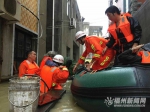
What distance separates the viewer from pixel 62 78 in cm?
412

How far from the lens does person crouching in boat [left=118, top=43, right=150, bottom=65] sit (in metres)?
2.67

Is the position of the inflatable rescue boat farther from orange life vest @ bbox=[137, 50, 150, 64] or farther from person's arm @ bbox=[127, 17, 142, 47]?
person's arm @ bbox=[127, 17, 142, 47]

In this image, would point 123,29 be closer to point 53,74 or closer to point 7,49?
point 53,74

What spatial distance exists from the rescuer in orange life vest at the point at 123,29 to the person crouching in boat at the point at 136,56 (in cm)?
20

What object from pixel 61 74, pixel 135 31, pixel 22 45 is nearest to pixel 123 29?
pixel 135 31

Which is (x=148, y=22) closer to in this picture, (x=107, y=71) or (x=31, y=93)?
(x=107, y=71)

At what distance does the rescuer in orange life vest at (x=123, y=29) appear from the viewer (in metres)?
3.09

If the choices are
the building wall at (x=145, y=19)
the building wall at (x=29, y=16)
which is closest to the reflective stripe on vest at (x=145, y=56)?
the building wall at (x=145, y=19)

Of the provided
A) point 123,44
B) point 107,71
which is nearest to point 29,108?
point 107,71

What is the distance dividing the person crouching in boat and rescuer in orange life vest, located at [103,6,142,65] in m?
0.20

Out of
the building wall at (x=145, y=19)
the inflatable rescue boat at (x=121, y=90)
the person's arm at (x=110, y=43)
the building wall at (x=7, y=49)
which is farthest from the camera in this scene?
the building wall at (x=7, y=49)

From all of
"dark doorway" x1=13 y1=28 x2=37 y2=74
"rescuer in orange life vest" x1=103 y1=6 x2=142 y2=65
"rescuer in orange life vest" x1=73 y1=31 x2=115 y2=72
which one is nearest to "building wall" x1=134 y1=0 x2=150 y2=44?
"rescuer in orange life vest" x1=73 y1=31 x2=115 y2=72

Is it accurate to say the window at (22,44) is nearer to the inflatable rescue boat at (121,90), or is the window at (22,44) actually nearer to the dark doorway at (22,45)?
the dark doorway at (22,45)

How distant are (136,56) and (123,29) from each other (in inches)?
23.8
